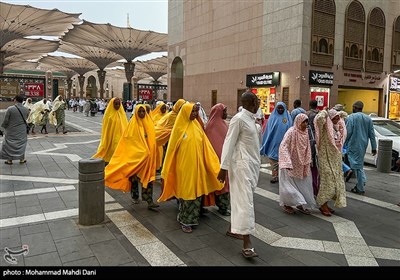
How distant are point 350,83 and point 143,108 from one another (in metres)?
20.0

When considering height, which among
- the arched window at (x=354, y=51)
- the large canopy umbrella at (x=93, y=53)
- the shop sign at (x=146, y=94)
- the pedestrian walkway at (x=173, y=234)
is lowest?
the pedestrian walkway at (x=173, y=234)

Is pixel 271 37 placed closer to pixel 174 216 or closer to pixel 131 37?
pixel 174 216

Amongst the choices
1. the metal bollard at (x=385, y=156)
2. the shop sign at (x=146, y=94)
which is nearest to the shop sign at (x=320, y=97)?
the metal bollard at (x=385, y=156)

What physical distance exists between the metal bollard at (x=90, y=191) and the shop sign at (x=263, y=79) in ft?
59.8

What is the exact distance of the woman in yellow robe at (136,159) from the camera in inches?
203

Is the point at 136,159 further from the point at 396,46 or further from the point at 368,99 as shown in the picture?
the point at 396,46

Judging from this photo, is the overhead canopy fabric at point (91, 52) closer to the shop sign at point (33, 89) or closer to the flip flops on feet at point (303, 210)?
the shop sign at point (33, 89)

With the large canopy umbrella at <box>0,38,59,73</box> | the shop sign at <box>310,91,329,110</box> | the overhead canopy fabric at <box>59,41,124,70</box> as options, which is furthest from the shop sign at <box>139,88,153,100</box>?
the large canopy umbrella at <box>0,38,59,73</box>

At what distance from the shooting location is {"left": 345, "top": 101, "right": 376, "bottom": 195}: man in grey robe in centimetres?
643

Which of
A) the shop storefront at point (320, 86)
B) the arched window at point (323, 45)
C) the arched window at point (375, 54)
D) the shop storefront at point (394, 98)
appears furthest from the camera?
the shop storefront at point (394, 98)

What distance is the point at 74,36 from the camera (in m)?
38.3

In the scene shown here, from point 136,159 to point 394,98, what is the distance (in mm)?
24964

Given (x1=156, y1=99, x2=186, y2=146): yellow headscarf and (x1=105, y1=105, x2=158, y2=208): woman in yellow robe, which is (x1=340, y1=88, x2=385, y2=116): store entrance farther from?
(x1=105, y1=105, x2=158, y2=208): woman in yellow robe

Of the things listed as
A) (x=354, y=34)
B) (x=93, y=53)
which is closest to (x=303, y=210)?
(x=354, y=34)
